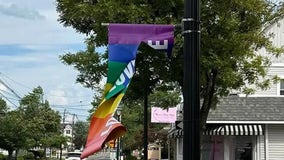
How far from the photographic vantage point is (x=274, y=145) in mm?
25984

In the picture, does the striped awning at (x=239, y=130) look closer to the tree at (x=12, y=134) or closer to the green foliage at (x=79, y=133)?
the tree at (x=12, y=134)

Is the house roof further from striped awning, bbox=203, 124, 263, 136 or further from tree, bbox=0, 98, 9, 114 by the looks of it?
tree, bbox=0, 98, 9, 114

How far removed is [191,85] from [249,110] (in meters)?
20.7

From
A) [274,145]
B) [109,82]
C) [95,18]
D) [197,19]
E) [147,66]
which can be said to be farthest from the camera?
[274,145]

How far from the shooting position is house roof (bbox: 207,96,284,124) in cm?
2544

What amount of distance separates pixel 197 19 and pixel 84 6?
6505 mm

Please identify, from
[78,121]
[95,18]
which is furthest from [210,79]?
[78,121]

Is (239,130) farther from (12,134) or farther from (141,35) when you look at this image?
(12,134)

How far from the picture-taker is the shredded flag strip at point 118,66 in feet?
21.4

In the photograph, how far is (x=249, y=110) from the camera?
26078mm

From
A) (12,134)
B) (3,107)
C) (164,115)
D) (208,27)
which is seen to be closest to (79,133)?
(3,107)

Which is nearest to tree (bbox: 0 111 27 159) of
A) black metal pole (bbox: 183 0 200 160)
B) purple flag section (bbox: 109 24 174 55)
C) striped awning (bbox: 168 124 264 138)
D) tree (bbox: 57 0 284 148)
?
striped awning (bbox: 168 124 264 138)

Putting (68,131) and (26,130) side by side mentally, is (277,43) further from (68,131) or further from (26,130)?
(68,131)

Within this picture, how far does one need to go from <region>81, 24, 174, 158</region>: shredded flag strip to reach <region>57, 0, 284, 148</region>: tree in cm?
464
